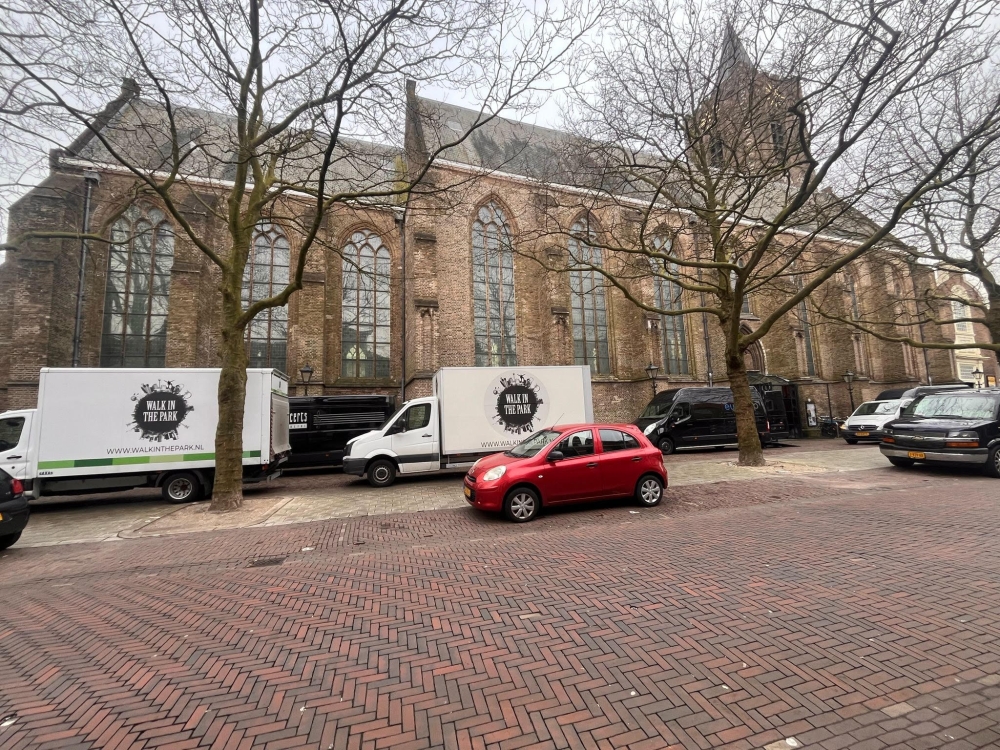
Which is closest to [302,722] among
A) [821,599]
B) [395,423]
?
[821,599]

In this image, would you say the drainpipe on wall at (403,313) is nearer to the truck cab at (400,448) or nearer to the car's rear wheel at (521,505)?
the truck cab at (400,448)

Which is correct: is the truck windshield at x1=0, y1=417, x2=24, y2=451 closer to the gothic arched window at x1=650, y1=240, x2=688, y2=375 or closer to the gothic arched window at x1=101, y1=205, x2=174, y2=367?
the gothic arched window at x1=101, y1=205, x2=174, y2=367

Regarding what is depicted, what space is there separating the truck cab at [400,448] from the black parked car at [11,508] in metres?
5.45

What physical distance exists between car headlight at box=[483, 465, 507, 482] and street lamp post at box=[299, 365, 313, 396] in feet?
41.6

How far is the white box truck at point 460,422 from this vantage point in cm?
1066

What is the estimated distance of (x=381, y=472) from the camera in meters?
10.8

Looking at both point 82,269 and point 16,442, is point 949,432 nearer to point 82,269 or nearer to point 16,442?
point 16,442

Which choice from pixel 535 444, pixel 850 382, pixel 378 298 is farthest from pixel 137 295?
pixel 850 382

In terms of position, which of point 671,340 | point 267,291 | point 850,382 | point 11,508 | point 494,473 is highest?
point 267,291

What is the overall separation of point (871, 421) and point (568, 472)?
15751 mm

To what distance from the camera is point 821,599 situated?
343 centimetres

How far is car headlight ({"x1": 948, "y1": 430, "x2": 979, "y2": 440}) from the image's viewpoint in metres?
9.09

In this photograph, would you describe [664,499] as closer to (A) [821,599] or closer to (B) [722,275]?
(A) [821,599]

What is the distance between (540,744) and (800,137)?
9532mm
